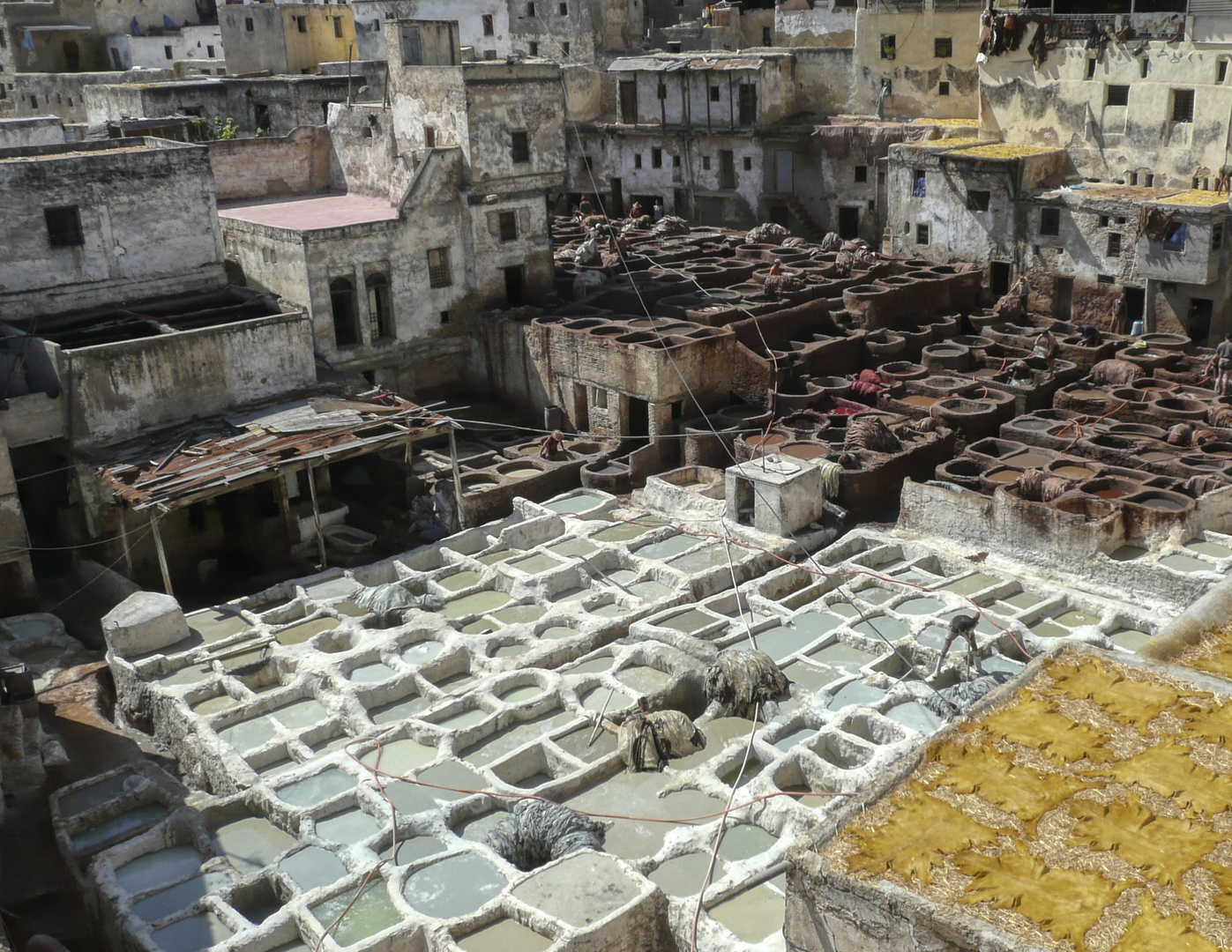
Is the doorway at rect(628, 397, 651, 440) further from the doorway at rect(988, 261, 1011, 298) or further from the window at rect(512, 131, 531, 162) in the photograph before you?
the doorway at rect(988, 261, 1011, 298)

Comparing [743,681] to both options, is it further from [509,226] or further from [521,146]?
[521,146]

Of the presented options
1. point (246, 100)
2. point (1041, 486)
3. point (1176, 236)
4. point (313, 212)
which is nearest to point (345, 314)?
point (313, 212)

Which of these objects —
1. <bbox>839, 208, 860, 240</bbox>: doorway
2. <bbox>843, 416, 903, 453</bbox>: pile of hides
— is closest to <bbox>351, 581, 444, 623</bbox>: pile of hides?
<bbox>843, 416, 903, 453</bbox>: pile of hides

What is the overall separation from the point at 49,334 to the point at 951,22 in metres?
35.7

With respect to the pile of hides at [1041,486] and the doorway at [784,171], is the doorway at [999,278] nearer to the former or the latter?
the doorway at [784,171]

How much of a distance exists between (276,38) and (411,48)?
1967 centimetres

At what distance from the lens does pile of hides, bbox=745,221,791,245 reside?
45.7 m

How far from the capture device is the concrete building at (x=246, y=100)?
45.8m

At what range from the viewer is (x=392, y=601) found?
22672 millimetres

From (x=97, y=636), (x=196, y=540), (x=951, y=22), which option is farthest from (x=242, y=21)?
(x=97, y=636)

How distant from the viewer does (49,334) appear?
93.2 ft

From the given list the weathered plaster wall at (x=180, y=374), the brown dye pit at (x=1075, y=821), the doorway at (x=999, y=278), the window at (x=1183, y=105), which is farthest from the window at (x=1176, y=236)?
the brown dye pit at (x=1075, y=821)

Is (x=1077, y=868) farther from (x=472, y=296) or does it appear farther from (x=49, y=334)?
(x=472, y=296)

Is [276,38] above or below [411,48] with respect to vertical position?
above
